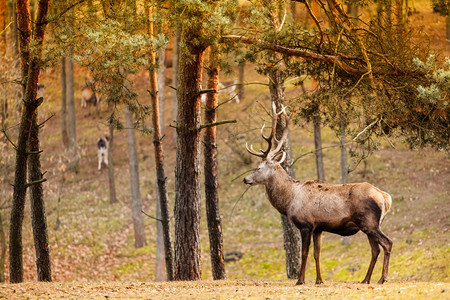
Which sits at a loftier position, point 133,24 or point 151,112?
point 133,24

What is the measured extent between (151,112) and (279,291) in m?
7.62

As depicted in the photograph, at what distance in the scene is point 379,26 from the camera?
12.1 m

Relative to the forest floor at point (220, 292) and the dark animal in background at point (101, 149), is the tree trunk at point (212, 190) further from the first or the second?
the dark animal in background at point (101, 149)

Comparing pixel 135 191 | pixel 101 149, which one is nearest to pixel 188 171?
pixel 135 191

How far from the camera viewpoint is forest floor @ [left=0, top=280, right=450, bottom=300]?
8.48 metres

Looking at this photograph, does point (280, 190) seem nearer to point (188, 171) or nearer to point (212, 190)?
point (188, 171)

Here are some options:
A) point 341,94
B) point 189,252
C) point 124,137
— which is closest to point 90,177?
point 124,137

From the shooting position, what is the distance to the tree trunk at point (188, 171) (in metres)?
12.8

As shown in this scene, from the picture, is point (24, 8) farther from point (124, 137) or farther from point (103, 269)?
point (124, 137)

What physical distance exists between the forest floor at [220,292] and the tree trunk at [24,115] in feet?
6.59

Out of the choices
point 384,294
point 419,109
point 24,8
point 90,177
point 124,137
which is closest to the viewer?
point 384,294

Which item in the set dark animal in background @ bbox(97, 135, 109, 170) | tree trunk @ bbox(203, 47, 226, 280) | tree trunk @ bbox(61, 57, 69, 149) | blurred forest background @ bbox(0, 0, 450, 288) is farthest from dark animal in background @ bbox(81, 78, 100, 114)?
tree trunk @ bbox(203, 47, 226, 280)

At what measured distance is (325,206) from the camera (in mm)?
11016

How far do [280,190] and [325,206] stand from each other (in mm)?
1173
